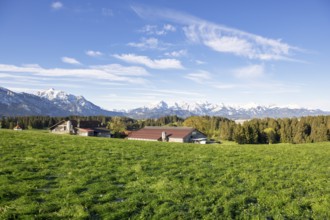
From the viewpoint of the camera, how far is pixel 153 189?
17.4 metres

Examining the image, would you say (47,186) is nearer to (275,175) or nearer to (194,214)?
(194,214)

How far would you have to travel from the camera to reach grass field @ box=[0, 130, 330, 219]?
1370 cm

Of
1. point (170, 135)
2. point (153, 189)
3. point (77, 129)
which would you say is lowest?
point (170, 135)

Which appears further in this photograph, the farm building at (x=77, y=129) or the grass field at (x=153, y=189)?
the farm building at (x=77, y=129)

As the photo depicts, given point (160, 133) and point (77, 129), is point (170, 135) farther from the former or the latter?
point (77, 129)

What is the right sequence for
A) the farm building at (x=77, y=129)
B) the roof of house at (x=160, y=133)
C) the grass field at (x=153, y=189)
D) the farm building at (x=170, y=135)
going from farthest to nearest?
1. the farm building at (x=77, y=129)
2. the roof of house at (x=160, y=133)
3. the farm building at (x=170, y=135)
4. the grass field at (x=153, y=189)

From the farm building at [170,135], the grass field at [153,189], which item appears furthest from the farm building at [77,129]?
the grass field at [153,189]

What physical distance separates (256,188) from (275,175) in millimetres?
5048

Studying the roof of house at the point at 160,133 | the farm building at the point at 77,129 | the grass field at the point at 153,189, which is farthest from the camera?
the farm building at the point at 77,129

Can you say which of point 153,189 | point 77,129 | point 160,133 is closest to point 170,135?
point 160,133

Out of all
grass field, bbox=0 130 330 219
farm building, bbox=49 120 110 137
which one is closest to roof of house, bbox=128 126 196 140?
farm building, bbox=49 120 110 137

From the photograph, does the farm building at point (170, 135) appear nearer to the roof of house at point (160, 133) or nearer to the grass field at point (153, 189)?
the roof of house at point (160, 133)

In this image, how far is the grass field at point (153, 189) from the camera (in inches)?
539

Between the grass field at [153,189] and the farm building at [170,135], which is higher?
the grass field at [153,189]
